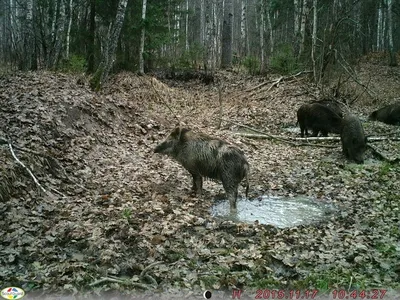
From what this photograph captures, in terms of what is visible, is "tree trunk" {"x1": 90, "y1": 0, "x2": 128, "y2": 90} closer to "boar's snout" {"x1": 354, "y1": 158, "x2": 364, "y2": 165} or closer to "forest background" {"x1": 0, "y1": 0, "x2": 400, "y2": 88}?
"forest background" {"x1": 0, "y1": 0, "x2": 400, "y2": 88}

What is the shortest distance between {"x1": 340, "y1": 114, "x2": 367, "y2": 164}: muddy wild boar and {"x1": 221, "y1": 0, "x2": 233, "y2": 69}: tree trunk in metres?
16.5

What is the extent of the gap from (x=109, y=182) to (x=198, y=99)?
36.8 ft

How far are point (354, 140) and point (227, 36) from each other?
17.4 meters

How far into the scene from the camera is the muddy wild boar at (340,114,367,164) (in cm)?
1085

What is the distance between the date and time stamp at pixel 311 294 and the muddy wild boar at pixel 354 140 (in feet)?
21.9

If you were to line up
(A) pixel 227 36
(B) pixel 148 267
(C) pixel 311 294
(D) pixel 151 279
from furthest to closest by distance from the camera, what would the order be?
(A) pixel 227 36 → (B) pixel 148 267 → (D) pixel 151 279 → (C) pixel 311 294

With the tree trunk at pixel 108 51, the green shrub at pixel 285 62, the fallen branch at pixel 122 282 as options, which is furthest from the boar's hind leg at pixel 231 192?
the green shrub at pixel 285 62

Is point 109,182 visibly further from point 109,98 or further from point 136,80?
point 136,80

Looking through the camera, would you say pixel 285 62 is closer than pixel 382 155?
No

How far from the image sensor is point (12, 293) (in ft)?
13.7

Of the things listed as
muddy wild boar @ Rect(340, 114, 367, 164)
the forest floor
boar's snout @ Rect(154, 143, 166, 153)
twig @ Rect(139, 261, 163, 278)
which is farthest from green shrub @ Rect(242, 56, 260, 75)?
twig @ Rect(139, 261, 163, 278)

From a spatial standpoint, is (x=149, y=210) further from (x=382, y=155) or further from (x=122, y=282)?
(x=382, y=155)

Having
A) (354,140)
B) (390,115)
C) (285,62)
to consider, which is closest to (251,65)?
(285,62)

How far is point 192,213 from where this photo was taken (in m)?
7.35
